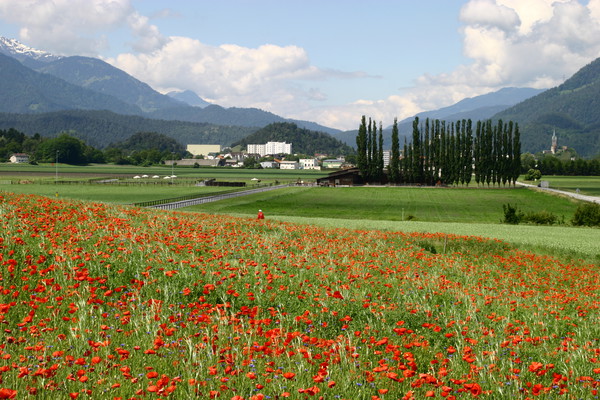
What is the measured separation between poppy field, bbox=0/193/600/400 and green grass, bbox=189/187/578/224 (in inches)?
1839

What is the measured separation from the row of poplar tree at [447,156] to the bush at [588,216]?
3253 inches

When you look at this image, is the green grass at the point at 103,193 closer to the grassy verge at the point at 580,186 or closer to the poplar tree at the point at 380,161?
the poplar tree at the point at 380,161

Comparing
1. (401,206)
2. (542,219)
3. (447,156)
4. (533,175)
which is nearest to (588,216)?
(542,219)

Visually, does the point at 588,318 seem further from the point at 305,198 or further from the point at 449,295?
the point at 305,198

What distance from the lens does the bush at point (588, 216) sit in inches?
1911

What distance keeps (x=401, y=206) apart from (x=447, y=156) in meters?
57.1

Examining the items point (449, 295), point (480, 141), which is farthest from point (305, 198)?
point (449, 295)

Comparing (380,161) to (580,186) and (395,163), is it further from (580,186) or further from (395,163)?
(580,186)

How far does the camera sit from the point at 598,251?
2506 centimetres

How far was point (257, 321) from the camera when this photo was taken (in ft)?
25.0

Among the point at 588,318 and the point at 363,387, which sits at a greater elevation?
the point at 363,387

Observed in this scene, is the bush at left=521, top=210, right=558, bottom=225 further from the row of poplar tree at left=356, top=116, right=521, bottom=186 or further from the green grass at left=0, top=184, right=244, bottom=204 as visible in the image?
the row of poplar tree at left=356, top=116, right=521, bottom=186

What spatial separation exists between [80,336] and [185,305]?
2.95 m

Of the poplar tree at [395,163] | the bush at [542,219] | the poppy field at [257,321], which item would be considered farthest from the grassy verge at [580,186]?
the poppy field at [257,321]
